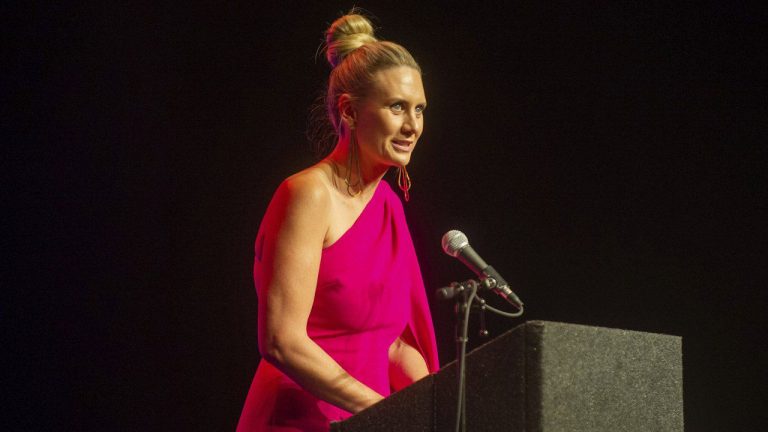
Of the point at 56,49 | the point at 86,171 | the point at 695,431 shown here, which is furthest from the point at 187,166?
the point at 695,431

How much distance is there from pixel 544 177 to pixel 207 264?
4.76 feet

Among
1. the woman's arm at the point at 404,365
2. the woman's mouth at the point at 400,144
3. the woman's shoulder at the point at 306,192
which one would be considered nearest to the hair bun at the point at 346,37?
the woman's mouth at the point at 400,144

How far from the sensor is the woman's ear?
2122mm

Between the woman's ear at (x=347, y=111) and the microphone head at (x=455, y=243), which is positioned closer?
the microphone head at (x=455, y=243)

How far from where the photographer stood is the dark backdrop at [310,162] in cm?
302

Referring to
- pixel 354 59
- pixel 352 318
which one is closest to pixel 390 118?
pixel 354 59

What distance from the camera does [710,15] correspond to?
3.51 meters

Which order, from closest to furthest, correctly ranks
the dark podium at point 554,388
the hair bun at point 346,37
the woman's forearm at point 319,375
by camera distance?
the dark podium at point 554,388
the woman's forearm at point 319,375
the hair bun at point 346,37

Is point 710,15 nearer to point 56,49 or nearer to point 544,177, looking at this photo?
point 544,177

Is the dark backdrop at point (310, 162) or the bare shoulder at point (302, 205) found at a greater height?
the dark backdrop at point (310, 162)

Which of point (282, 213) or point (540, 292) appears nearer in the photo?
point (282, 213)

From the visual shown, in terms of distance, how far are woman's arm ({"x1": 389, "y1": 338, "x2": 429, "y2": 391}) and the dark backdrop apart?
1.18 m

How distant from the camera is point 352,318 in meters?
1.98

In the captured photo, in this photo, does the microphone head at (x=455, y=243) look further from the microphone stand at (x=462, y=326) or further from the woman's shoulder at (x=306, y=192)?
the woman's shoulder at (x=306, y=192)
